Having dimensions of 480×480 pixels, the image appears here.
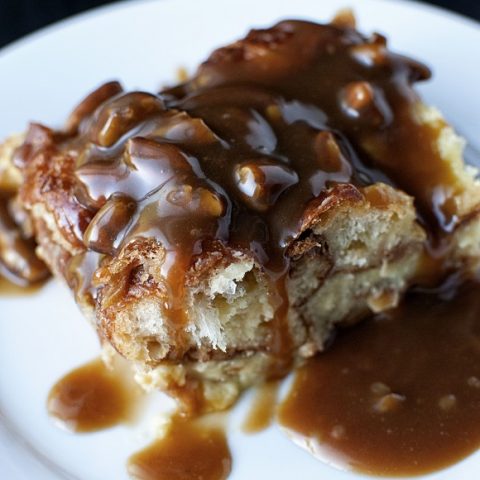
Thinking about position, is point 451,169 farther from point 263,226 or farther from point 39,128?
point 39,128

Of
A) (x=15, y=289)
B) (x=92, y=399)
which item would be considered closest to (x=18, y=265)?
(x=15, y=289)

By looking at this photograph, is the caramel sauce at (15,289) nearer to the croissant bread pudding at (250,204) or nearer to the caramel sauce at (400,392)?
the croissant bread pudding at (250,204)

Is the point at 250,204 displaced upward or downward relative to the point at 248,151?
downward

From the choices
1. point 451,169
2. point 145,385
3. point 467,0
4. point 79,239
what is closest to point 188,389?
point 145,385

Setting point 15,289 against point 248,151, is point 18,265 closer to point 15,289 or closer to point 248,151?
point 15,289

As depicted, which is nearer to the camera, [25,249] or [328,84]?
[328,84]
